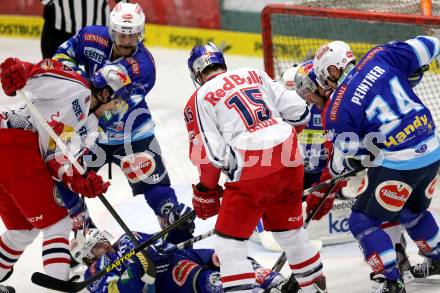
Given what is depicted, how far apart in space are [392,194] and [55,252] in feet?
5.15

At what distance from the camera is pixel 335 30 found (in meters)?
7.78

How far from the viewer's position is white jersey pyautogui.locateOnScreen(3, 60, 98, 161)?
15.2 feet

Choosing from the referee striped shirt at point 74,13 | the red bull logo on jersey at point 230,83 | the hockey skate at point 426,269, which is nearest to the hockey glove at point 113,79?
the red bull logo on jersey at point 230,83

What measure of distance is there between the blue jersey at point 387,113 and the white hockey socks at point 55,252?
4.42 feet

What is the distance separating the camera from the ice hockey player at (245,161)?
429cm

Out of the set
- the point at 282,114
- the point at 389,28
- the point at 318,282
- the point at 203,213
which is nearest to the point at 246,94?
the point at 282,114

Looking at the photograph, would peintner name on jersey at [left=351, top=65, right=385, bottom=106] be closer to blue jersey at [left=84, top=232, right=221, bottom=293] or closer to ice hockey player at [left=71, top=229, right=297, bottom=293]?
ice hockey player at [left=71, top=229, right=297, bottom=293]

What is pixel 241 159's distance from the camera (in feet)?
14.1

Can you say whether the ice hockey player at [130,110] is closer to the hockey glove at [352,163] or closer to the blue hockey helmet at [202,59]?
the blue hockey helmet at [202,59]

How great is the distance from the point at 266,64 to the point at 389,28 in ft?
5.31

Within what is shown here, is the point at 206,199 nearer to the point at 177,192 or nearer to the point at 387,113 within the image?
the point at 387,113

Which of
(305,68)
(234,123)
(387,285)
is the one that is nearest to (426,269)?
(387,285)

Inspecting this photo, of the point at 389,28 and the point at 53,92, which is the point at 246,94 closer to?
the point at 53,92

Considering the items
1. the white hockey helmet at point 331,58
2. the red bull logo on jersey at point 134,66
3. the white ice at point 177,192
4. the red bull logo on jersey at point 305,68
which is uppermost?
the white hockey helmet at point 331,58
